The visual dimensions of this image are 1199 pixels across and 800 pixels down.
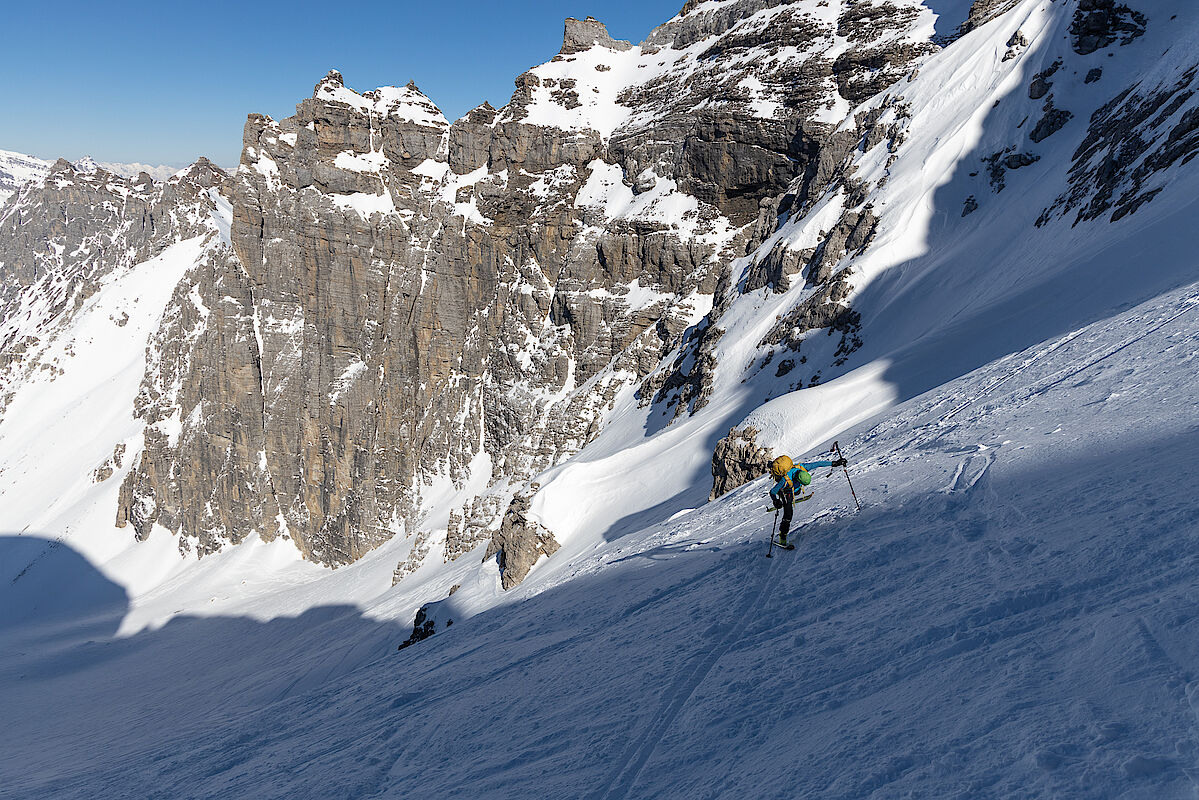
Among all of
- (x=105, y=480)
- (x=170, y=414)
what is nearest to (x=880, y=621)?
(x=170, y=414)

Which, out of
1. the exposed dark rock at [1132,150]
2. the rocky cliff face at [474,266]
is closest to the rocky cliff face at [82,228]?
the rocky cliff face at [474,266]

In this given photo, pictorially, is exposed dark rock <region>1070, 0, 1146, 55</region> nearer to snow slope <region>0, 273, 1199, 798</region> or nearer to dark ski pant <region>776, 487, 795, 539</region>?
snow slope <region>0, 273, 1199, 798</region>

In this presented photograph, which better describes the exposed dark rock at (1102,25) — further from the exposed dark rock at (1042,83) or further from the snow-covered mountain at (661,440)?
the exposed dark rock at (1042,83)

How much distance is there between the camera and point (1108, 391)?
9172mm

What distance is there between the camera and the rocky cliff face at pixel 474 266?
189 feet

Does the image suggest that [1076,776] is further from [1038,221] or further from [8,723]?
[8,723]

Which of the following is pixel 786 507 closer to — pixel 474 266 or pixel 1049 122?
pixel 1049 122

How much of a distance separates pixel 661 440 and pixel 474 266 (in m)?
43.1

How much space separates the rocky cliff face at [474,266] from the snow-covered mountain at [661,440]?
0.48 meters

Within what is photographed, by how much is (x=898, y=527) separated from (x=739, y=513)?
5.40 meters

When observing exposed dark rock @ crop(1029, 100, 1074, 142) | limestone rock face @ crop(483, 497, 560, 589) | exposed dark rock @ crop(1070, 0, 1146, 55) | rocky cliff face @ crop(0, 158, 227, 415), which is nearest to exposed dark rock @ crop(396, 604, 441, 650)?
limestone rock face @ crop(483, 497, 560, 589)

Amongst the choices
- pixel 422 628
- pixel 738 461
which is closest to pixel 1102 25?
pixel 738 461

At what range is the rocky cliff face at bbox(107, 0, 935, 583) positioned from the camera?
2264 inches

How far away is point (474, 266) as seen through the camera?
70.5 m
